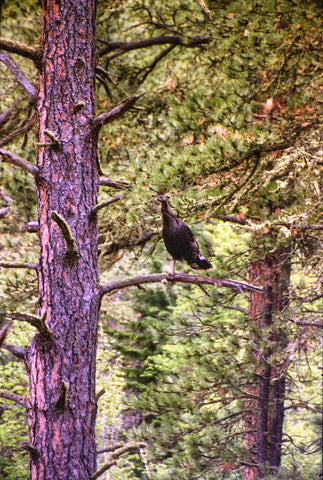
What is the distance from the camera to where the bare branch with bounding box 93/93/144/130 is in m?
3.41

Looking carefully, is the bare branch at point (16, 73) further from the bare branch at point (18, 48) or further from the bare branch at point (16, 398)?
the bare branch at point (16, 398)

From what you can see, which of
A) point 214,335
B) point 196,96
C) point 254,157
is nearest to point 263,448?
point 214,335

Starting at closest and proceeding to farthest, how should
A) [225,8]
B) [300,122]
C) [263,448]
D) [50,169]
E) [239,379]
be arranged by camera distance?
[50,169] → [300,122] → [225,8] → [263,448] → [239,379]

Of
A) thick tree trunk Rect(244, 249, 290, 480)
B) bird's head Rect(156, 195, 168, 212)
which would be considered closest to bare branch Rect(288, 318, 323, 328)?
thick tree trunk Rect(244, 249, 290, 480)

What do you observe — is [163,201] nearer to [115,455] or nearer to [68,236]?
[68,236]

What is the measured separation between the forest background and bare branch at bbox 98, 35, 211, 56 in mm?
18

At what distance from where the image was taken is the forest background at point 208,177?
4.52 metres

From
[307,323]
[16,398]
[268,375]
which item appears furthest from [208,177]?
[268,375]

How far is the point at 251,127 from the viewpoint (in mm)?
4453

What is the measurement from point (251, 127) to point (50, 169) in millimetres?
1851

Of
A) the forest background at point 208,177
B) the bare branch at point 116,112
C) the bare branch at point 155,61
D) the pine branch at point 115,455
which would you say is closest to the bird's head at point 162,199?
the forest background at point 208,177

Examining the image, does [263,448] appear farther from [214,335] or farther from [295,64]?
[295,64]

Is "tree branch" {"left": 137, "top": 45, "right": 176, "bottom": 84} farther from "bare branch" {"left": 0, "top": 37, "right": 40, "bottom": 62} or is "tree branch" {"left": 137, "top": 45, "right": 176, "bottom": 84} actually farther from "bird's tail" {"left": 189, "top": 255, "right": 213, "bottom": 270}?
"bare branch" {"left": 0, "top": 37, "right": 40, "bottom": 62}

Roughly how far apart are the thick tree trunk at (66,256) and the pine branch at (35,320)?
3cm
